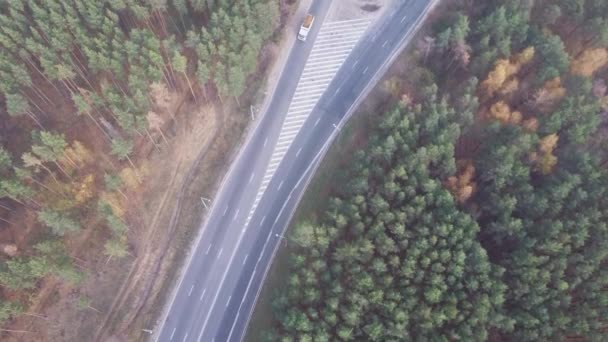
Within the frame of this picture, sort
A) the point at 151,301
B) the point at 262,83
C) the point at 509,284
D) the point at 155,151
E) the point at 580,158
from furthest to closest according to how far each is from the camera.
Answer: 1. the point at 262,83
2. the point at 155,151
3. the point at 151,301
4. the point at 580,158
5. the point at 509,284

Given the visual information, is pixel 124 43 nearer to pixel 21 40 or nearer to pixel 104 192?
pixel 21 40

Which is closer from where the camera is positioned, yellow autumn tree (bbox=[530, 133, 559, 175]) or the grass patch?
yellow autumn tree (bbox=[530, 133, 559, 175])

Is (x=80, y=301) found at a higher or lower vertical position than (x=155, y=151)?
lower

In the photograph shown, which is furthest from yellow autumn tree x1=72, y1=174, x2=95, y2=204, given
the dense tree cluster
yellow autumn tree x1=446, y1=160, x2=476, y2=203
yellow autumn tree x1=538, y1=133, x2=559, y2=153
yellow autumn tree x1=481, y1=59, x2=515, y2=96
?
yellow autumn tree x1=538, y1=133, x2=559, y2=153

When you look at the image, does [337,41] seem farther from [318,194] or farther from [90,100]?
[90,100]

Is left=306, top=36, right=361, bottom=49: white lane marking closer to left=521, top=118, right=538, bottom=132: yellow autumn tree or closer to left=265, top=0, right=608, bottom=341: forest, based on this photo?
left=265, top=0, right=608, bottom=341: forest

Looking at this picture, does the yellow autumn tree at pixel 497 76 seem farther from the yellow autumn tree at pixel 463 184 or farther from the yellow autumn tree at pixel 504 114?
the yellow autumn tree at pixel 463 184

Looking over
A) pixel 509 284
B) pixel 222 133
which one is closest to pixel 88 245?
pixel 222 133
